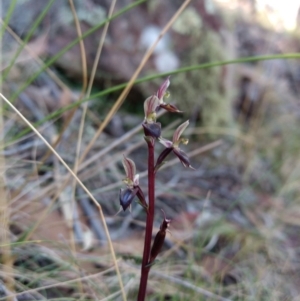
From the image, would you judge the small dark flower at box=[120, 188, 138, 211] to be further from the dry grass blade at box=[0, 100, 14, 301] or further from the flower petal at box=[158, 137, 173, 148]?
the dry grass blade at box=[0, 100, 14, 301]

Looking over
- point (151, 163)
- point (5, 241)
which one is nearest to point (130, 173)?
point (151, 163)

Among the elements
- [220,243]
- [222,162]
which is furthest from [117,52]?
[220,243]

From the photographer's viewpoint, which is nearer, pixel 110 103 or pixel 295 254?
pixel 295 254

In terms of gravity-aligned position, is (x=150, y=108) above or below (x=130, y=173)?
above

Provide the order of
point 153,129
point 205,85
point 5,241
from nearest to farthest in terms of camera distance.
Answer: point 153,129 → point 5,241 → point 205,85

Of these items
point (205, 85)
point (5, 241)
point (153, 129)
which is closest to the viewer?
point (153, 129)

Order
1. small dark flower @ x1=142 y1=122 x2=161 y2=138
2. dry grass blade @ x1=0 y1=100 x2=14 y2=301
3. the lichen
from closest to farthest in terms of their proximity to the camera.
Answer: small dark flower @ x1=142 y1=122 x2=161 y2=138 < dry grass blade @ x1=0 y1=100 x2=14 y2=301 < the lichen

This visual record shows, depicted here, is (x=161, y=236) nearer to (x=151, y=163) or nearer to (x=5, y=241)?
(x=151, y=163)

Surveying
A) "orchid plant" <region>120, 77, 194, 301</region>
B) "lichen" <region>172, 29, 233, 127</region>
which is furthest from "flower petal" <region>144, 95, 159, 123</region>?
"lichen" <region>172, 29, 233, 127</region>

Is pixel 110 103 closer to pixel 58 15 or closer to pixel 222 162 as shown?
pixel 58 15
